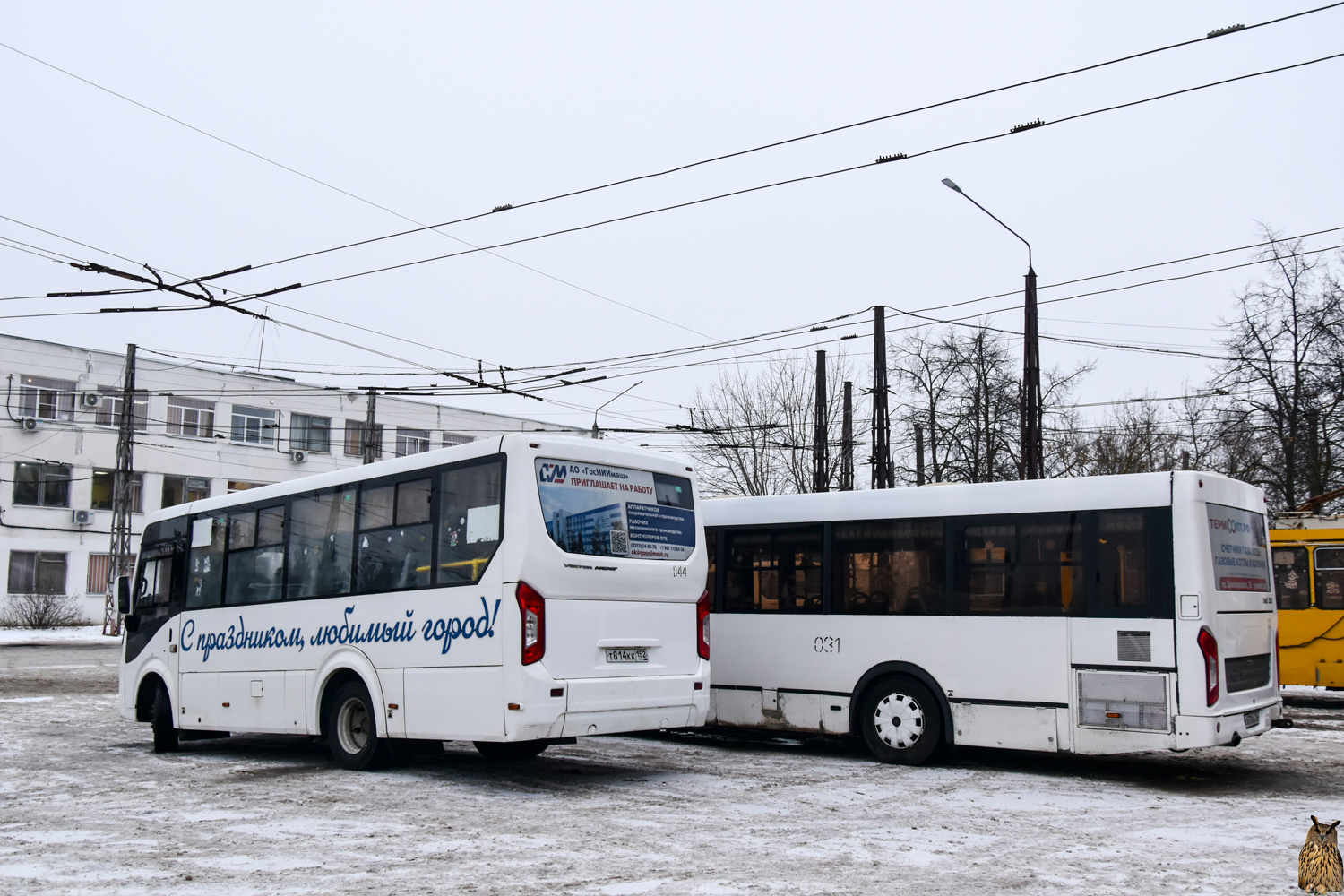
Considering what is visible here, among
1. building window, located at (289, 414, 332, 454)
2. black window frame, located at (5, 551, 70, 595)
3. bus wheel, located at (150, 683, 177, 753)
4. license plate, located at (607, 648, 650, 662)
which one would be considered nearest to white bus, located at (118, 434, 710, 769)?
license plate, located at (607, 648, 650, 662)

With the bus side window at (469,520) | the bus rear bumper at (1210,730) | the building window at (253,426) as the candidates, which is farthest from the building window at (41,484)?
the bus rear bumper at (1210,730)

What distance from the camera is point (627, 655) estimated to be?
1026 centimetres

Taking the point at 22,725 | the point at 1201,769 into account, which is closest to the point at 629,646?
the point at 1201,769

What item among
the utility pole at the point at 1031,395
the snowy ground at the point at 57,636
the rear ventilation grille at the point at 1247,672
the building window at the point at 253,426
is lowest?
the snowy ground at the point at 57,636

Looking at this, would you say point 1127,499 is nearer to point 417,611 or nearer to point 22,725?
point 417,611

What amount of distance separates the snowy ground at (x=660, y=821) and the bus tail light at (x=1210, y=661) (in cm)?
80

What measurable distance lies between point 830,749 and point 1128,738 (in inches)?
145

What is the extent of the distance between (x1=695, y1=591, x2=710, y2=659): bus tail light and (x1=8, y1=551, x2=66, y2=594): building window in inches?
1689

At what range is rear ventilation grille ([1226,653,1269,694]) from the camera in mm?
10266

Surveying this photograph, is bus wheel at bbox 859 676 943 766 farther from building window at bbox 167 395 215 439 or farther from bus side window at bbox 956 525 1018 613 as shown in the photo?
building window at bbox 167 395 215 439

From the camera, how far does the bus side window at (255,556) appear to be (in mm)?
12406

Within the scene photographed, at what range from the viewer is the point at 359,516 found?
1130 cm

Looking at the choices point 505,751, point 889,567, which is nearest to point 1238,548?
point 889,567

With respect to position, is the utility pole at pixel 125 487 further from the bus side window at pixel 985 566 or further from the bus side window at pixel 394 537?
the bus side window at pixel 985 566
